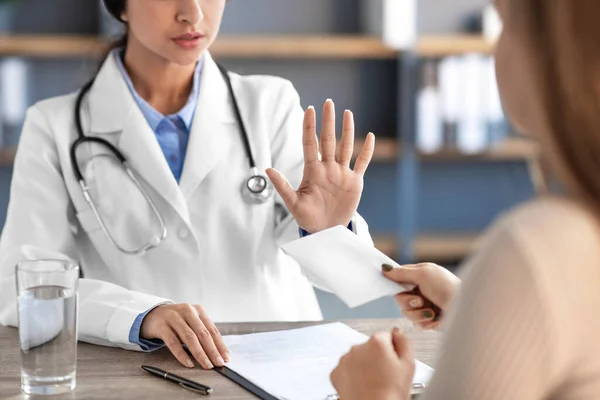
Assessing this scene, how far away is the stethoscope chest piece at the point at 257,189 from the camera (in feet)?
5.95

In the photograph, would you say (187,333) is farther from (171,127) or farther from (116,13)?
(116,13)

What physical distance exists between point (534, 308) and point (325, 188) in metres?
0.85

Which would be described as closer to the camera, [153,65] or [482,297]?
[482,297]

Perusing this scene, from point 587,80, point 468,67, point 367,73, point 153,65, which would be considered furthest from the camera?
point 367,73

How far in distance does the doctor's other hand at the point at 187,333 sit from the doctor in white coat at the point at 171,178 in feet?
1.07

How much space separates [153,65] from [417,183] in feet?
10.3

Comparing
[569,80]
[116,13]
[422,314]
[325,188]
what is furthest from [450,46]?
[569,80]

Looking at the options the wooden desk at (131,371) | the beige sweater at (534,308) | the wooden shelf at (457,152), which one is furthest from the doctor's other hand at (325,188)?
the wooden shelf at (457,152)

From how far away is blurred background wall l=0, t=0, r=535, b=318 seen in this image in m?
4.41

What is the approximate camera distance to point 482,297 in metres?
0.78

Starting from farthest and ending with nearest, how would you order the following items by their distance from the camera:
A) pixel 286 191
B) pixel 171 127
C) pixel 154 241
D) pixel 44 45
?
pixel 44 45 → pixel 171 127 → pixel 154 241 → pixel 286 191

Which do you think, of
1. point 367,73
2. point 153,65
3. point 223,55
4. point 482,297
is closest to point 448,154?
point 367,73

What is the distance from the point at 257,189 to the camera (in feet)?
5.96

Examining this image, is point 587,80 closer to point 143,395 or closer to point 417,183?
point 143,395
